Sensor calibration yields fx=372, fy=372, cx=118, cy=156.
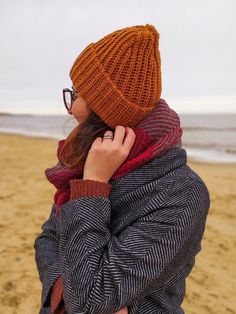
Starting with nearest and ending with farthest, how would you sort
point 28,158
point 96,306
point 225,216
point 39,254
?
point 96,306 < point 39,254 < point 225,216 < point 28,158

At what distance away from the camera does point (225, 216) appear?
6.68 meters

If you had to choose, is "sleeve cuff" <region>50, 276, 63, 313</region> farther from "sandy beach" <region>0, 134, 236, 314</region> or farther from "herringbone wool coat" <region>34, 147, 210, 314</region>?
"sandy beach" <region>0, 134, 236, 314</region>

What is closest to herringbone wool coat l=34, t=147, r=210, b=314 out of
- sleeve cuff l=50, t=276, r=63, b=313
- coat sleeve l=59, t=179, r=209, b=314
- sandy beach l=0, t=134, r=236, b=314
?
coat sleeve l=59, t=179, r=209, b=314

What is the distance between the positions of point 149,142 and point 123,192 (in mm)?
202

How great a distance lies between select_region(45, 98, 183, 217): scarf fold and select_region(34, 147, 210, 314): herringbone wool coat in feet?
0.11

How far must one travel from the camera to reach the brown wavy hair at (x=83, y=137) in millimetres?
1380

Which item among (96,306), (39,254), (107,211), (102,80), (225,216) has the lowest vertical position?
(225,216)

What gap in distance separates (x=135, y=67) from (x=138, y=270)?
2.29 ft

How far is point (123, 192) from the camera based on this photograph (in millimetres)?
1334

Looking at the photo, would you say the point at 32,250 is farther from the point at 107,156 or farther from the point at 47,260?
the point at 107,156

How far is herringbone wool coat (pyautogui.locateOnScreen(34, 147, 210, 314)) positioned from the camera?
1.16 meters

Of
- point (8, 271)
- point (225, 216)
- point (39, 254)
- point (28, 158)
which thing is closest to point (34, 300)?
point (8, 271)

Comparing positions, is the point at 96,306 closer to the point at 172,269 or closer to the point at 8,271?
the point at 172,269

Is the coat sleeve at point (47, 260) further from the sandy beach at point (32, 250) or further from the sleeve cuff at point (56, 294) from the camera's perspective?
the sandy beach at point (32, 250)
